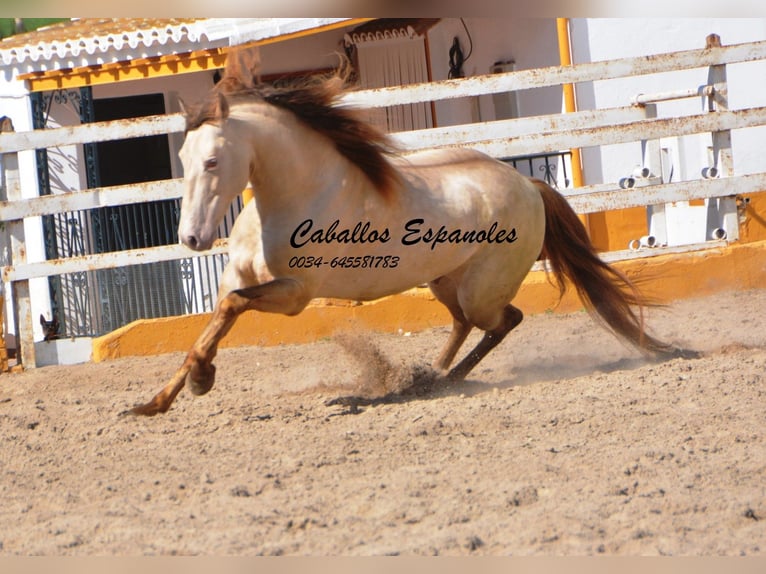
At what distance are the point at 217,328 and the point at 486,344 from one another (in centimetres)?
176

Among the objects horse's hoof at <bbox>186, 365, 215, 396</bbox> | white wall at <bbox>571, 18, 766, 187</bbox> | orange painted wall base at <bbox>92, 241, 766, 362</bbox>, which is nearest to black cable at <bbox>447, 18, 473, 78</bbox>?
white wall at <bbox>571, 18, 766, 187</bbox>

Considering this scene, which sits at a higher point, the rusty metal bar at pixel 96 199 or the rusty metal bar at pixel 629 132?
the rusty metal bar at pixel 629 132

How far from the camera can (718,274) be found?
7492 millimetres

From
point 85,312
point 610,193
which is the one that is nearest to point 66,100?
point 85,312

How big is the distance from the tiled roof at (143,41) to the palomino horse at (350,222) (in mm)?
4090

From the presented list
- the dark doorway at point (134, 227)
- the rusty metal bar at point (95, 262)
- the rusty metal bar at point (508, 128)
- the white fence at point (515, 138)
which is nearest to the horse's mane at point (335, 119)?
the white fence at point (515, 138)

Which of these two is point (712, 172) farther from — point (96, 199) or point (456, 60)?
point (456, 60)

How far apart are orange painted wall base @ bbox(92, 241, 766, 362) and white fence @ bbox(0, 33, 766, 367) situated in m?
0.24

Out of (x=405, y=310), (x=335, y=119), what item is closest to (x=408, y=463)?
(x=335, y=119)

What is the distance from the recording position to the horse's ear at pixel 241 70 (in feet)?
15.7

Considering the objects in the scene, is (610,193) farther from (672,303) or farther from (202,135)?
(202,135)

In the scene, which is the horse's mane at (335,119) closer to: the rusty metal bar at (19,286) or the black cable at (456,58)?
the rusty metal bar at (19,286)

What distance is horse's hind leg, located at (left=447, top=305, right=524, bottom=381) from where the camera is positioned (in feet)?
18.0

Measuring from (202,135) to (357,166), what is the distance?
2.88 feet
